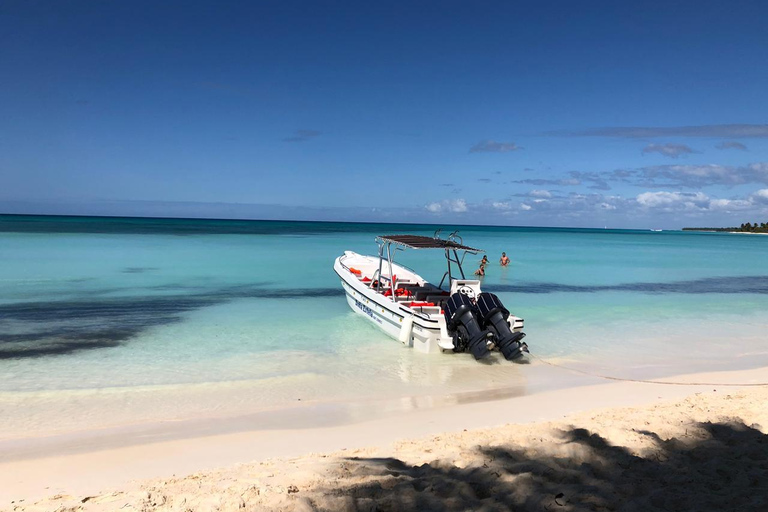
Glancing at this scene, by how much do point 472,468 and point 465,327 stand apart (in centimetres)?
528

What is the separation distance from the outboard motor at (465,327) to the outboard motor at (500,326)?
0.53 ft

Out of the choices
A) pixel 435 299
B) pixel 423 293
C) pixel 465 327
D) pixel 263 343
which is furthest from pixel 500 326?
pixel 263 343

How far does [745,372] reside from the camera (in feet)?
29.5

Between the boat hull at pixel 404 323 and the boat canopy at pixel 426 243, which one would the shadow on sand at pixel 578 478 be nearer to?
the boat hull at pixel 404 323

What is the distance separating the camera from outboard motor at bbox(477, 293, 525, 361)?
9.00 m

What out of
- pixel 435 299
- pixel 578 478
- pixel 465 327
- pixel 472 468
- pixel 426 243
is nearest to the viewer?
pixel 578 478

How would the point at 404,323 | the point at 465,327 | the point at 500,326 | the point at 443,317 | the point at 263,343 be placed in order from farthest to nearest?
1. the point at 263,343
2. the point at 404,323
3. the point at 443,317
4. the point at 465,327
5. the point at 500,326

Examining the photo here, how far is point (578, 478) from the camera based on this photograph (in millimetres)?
4020

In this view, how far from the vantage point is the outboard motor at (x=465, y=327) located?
913cm

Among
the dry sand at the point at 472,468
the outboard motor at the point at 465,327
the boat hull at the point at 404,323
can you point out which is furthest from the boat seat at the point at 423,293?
the dry sand at the point at 472,468

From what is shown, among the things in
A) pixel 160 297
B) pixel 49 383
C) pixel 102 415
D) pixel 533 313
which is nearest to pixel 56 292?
pixel 160 297

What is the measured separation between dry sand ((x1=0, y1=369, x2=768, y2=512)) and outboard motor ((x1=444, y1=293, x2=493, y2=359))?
256cm

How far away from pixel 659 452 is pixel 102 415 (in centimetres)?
624

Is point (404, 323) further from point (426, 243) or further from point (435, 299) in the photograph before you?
point (426, 243)
